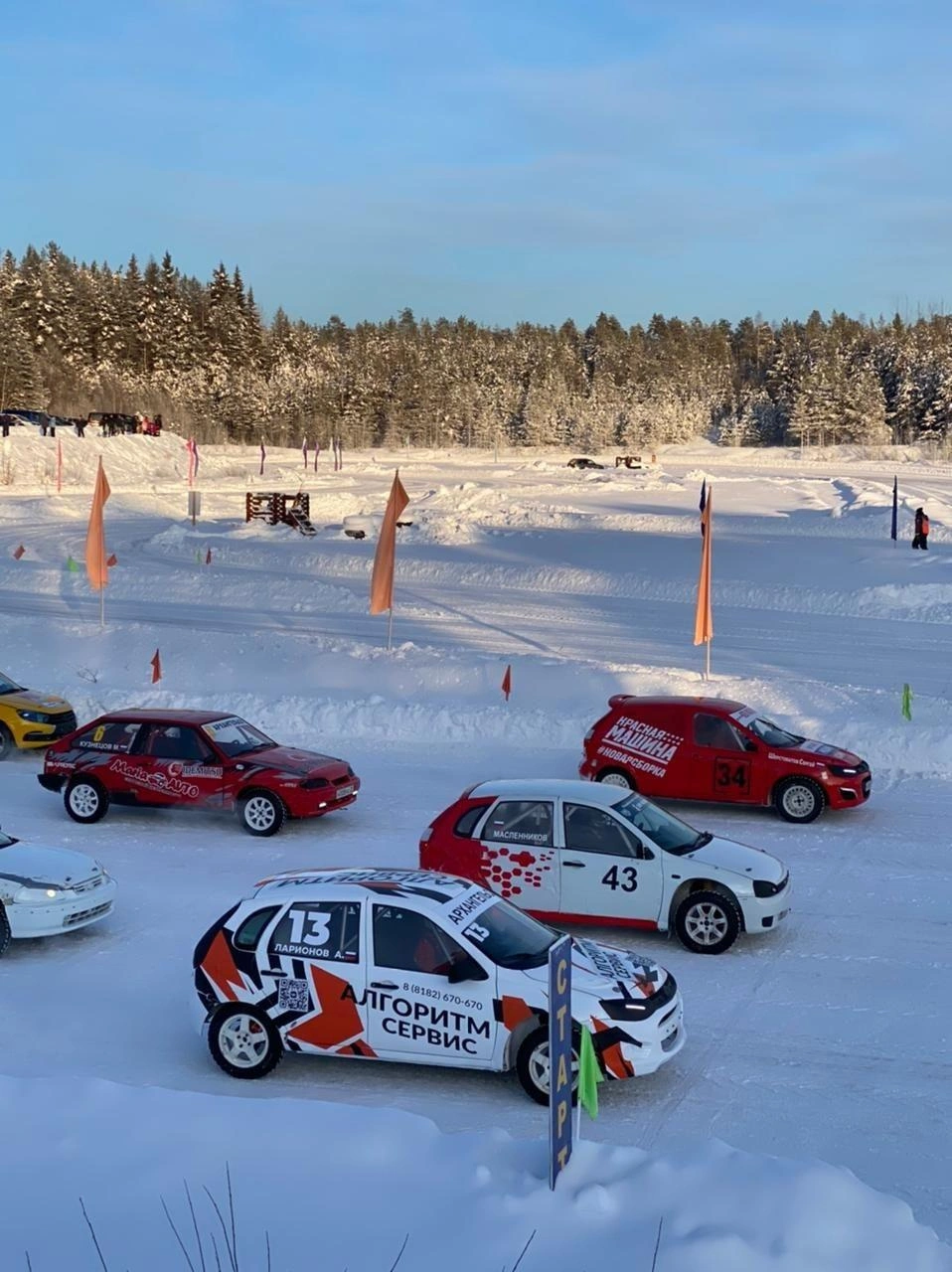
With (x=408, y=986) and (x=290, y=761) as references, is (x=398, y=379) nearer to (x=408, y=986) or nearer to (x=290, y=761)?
(x=290, y=761)

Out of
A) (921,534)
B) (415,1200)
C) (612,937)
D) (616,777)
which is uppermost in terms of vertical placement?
(921,534)

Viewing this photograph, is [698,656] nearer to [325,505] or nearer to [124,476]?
[325,505]

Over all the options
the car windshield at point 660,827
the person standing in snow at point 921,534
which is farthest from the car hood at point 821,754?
the person standing in snow at point 921,534

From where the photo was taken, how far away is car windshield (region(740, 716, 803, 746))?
15.8 metres

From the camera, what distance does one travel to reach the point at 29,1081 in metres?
7.68

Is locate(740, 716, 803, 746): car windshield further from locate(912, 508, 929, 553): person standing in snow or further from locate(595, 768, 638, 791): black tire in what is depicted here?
locate(912, 508, 929, 553): person standing in snow

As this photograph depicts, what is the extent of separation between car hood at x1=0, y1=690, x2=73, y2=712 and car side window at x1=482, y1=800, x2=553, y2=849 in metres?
10.7

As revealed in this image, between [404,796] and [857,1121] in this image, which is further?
[404,796]

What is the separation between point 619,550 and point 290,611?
1290 cm

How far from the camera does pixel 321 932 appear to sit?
337 inches

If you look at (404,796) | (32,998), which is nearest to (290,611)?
(404,796)

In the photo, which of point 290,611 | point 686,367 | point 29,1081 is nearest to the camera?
point 29,1081

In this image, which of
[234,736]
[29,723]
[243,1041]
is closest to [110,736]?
[234,736]

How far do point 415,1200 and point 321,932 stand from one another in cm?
262
